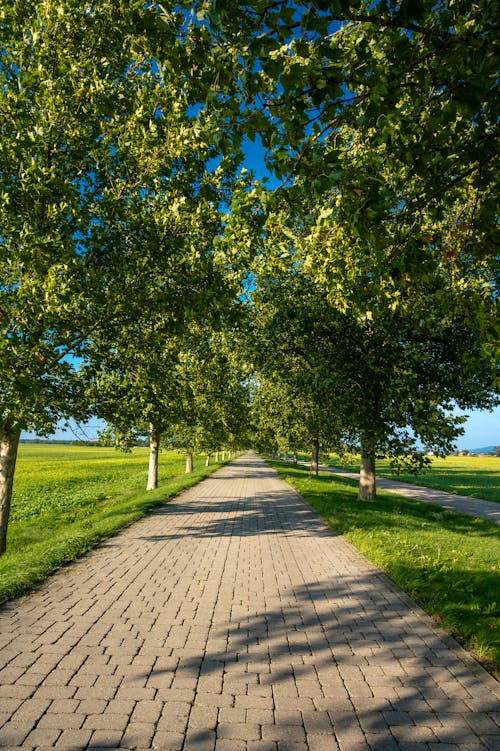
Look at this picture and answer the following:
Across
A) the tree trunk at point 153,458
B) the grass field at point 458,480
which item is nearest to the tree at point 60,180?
the grass field at point 458,480

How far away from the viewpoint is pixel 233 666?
173 inches

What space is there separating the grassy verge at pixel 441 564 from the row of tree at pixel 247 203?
232cm

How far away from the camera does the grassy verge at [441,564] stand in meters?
5.33

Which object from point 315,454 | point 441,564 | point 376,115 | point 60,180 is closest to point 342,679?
point 441,564

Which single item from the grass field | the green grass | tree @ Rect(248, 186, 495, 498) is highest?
tree @ Rect(248, 186, 495, 498)

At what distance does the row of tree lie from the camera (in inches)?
162

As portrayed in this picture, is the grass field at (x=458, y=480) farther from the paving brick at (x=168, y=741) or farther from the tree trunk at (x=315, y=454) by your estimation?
the paving brick at (x=168, y=741)

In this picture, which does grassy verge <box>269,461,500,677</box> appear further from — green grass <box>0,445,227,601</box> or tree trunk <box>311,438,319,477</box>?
tree trunk <box>311,438,319,477</box>

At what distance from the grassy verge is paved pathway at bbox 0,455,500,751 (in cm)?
29

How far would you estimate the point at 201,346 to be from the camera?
1299 cm

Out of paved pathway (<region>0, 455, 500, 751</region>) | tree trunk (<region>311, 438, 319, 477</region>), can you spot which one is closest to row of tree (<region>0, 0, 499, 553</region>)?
paved pathway (<region>0, 455, 500, 751</region>)

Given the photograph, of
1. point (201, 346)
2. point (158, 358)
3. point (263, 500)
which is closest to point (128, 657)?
point (158, 358)

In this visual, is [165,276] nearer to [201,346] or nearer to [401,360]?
[201,346]

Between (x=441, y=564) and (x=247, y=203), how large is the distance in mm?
6954
